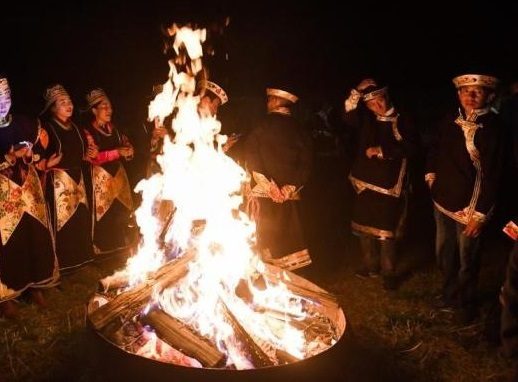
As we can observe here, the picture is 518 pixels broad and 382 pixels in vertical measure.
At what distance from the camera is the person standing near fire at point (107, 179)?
6.86 m

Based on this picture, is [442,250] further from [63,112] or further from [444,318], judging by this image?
[63,112]

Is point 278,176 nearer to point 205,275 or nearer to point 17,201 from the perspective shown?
point 205,275

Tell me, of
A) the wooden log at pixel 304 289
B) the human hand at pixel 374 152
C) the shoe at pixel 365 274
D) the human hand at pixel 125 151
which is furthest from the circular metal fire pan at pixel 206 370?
the human hand at pixel 125 151

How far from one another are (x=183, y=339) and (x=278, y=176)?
2.95 m

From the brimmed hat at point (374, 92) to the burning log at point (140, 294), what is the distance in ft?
9.35

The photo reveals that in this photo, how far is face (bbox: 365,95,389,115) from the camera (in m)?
6.07

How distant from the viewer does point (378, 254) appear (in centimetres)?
687

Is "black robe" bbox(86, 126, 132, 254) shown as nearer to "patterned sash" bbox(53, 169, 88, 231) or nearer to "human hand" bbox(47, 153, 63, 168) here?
"patterned sash" bbox(53, 169, 88, 231)

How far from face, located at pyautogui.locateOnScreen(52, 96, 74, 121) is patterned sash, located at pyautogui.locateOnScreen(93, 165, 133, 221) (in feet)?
2.64

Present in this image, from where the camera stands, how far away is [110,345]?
3.62 m

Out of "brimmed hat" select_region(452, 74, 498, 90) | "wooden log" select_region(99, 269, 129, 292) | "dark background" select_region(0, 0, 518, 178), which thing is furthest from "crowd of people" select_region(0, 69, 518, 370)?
"dark background" select_region(0, 0, 518, 178)

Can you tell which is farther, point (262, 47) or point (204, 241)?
point (262, 47)

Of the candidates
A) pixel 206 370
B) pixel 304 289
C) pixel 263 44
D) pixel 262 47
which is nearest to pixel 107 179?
pixel 304 289

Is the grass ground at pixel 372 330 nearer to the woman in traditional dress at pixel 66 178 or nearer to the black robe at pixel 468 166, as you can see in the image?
the woman in traditional dress at pixel 66 178
